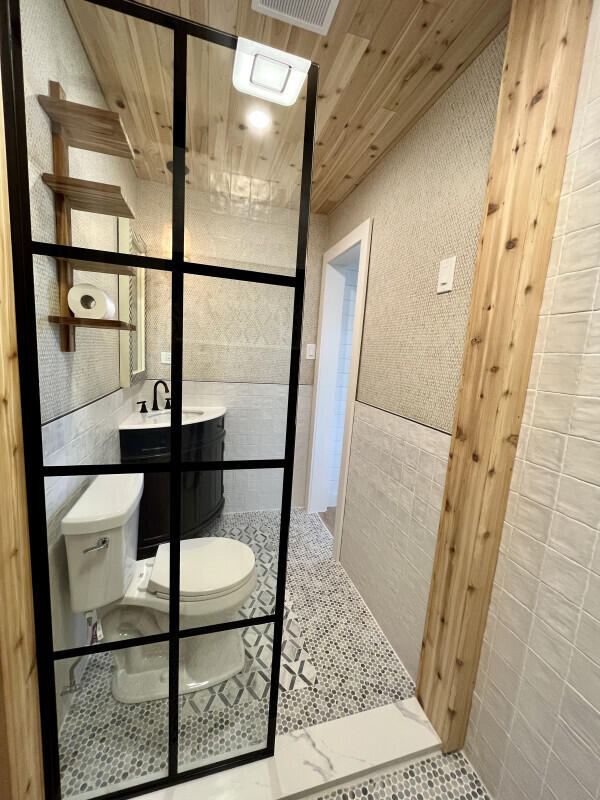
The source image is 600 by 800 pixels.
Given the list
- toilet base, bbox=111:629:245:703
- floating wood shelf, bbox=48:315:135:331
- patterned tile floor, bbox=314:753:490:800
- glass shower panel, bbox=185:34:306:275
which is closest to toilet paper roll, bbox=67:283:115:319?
floating wood shelf, bbox=48:315:135:331

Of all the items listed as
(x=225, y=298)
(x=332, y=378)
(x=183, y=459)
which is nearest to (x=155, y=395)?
(x=183, y=459)

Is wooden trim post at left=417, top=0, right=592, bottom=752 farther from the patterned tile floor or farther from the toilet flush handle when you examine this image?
the toilet flush handle

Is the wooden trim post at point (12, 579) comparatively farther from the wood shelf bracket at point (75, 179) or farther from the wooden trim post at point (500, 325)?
the wooden trim post at point (500, 325)

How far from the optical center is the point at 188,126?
0.75 m

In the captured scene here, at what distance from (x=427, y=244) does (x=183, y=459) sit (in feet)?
4.34

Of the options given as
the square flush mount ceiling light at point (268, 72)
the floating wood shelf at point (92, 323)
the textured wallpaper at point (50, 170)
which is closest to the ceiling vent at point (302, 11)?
the square flush mount ceiling light at point (268, 72)

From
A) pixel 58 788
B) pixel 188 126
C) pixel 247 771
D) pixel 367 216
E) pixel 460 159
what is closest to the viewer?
pixel 188 126

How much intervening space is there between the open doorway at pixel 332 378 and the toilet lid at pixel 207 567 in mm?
1201

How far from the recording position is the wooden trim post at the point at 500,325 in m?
0.87

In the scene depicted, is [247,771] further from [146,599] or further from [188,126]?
[188,126]

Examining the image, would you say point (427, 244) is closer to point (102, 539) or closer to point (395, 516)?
point (395, 516)

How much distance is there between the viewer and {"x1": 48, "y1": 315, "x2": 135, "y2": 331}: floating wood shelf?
80 centimetres

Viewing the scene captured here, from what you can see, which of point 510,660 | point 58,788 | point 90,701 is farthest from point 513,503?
point 58,788

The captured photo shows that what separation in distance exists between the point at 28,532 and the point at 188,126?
1008 mm
